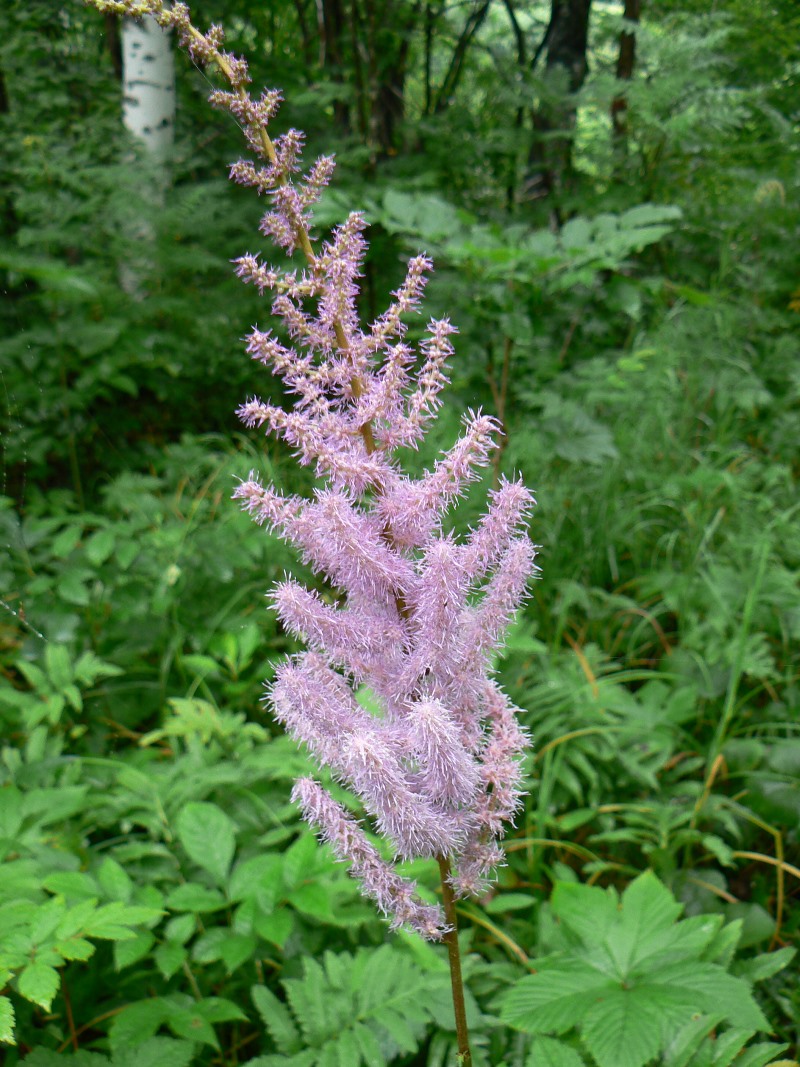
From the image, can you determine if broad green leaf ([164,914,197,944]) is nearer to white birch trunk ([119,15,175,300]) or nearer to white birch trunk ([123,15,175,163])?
white birch trunk ([119,15,175,300])

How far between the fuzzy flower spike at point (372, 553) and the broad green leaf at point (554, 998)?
420 millimetres

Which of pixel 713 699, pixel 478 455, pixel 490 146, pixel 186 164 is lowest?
pixel 713 699

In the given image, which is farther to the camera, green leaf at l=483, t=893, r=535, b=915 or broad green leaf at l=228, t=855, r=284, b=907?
green leaf at l=483, t=893, r=535, b=915

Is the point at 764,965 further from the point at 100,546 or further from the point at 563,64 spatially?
the point at 563,64

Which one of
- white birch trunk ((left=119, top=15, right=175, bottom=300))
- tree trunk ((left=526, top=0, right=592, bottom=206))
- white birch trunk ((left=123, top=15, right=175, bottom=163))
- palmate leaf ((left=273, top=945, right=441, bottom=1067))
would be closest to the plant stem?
palmate leaf ((left=273, top=945, right=441, bottom=1067))

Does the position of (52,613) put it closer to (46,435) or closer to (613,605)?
(46,435)

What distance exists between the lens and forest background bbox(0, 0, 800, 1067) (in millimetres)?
1585

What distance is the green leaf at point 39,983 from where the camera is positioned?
1223 mm

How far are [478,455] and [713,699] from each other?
210 cm

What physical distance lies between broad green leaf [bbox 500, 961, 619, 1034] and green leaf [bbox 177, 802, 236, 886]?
0.70 metres

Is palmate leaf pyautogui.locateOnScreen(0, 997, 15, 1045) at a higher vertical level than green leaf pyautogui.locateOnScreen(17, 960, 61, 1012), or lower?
higher

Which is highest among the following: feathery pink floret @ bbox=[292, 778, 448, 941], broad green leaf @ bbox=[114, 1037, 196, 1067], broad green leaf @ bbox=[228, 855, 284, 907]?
feathery pink floret @ bbox=[292, 778, 448, 941]

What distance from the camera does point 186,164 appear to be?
4793 mm

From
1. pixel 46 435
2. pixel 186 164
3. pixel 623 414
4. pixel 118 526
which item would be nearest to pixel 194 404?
pixel 46 435
